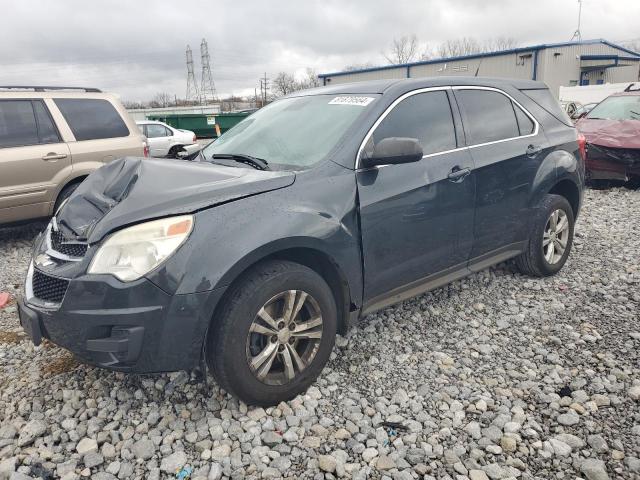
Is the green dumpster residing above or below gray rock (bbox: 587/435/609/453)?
above

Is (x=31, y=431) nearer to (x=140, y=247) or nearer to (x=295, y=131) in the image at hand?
(x=140, y=247)

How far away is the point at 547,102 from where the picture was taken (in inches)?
172

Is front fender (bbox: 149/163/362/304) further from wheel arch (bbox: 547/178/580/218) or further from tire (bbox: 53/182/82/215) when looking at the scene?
tire (bbox: 53/182/82/215)

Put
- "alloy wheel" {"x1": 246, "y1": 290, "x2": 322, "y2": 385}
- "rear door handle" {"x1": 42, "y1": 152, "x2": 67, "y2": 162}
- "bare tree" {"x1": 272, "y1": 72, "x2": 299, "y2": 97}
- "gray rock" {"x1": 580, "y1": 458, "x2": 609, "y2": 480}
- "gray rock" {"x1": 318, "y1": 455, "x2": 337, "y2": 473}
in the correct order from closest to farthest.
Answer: "gray rock" {"x1": 580, "y1": 458, "x2": 609, "y2": 480}
"gray rock" {"x1": 318, "y1": 455, "x2": 337, "y2": 473}
"alloy wheel" {"x1": 246, "y1": 290, "x2": 322, "y2": 385}
"rear door handle" {"x1": 42, "y1": 152, "x2": 67, "y2": 162}
"bare tree" {"x1": 272, "y1": 72, "x2": 299, "y2": 97}

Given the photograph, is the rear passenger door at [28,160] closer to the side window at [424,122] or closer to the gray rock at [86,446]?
the gray rock at [86,446]

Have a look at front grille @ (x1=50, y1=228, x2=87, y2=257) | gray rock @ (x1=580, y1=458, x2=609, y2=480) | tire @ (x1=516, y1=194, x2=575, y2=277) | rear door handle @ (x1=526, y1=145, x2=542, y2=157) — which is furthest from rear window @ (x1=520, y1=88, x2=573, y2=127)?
front grille @ (x1=50, y1=228, x2=87, y2=257)

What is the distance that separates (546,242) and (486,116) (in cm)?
132

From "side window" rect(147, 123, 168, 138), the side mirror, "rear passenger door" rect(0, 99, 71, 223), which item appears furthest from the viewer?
"side window" rect(147, 123, 168, 138)

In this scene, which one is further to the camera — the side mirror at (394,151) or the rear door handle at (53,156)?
the rear door handle at (53,156)

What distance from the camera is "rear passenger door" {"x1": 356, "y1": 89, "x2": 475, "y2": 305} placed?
2954 millimetres

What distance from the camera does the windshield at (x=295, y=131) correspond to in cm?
302

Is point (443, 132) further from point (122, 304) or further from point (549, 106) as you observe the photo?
point (122, 304)

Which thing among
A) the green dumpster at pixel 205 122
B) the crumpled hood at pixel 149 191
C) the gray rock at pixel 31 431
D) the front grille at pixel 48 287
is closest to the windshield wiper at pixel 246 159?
the crumpled hood at pixel 149 191

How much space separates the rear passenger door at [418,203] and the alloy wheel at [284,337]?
1.47ft
